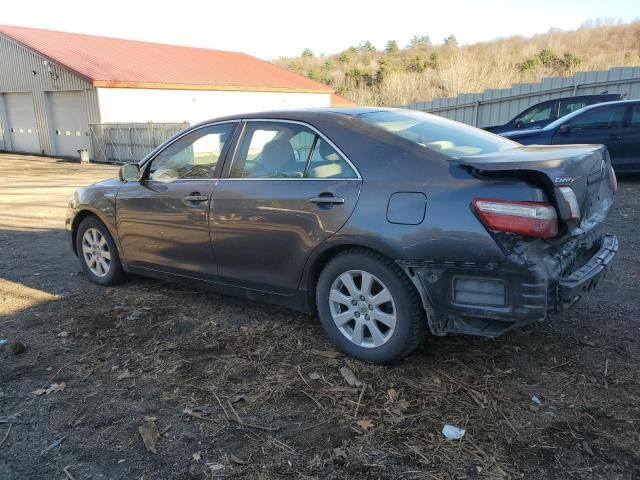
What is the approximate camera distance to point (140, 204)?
4.73 meters

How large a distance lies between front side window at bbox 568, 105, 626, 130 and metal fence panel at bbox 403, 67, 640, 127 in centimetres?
609

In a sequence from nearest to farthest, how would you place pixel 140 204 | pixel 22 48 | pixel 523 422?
pixel 523 422 < pixel 140 204 < pixel 22 48

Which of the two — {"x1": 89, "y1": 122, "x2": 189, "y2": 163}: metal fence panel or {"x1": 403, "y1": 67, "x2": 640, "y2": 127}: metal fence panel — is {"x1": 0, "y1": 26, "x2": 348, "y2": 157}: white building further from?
{"x1": 403, "y1": 67, "x2": 640, "y2": 127}: metal fence panel

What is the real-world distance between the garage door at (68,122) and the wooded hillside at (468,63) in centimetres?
1699

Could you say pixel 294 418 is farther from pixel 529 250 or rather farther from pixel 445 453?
pixel 529 250

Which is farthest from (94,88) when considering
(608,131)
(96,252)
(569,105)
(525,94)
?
(608,131)

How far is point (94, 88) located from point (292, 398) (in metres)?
21.4

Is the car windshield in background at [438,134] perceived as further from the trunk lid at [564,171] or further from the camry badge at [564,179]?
the camry badge at [564,179]

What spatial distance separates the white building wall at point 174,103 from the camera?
2230cm

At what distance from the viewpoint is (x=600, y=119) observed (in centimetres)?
1019

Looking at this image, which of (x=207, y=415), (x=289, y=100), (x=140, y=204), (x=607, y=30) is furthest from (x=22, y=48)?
(x=607, y=30)

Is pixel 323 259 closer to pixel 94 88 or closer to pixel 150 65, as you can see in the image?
pixel 94 88

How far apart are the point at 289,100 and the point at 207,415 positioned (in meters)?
29.7

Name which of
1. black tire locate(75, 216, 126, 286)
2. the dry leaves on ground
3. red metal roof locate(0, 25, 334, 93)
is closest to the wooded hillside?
red metal roof locate(0, 25, 334, 93)
